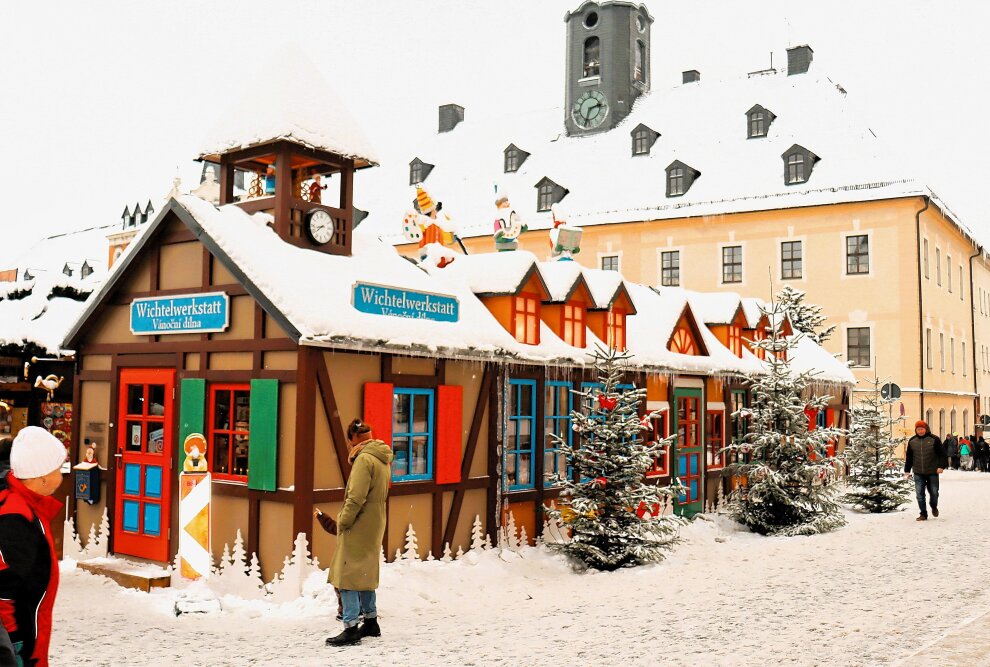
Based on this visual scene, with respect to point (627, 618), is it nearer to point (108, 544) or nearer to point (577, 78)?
point (108, 544)

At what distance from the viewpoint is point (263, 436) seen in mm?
9531

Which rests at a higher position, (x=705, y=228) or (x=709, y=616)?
(x=705, y=228)

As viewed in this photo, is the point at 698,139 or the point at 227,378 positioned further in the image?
the point at 698,139

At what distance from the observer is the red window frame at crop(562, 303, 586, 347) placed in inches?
518

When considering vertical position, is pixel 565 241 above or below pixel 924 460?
above

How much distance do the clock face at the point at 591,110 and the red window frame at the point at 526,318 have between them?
2870 centimetres

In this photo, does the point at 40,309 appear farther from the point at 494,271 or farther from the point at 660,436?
the point at 660,436

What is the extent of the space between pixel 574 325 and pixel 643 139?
25.8 metres

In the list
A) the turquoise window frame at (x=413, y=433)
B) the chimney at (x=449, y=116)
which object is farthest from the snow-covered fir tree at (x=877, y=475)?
the chimney at (x=449, y=116)

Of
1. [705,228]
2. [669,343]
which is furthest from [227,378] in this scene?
[705,228]

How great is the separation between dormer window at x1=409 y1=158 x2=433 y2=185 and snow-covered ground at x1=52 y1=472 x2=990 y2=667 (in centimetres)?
3192

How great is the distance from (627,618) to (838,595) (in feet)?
7.39

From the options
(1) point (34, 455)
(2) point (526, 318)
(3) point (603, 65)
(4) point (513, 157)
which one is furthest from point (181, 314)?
(3) point (603, 65)

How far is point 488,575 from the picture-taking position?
35.0ft
